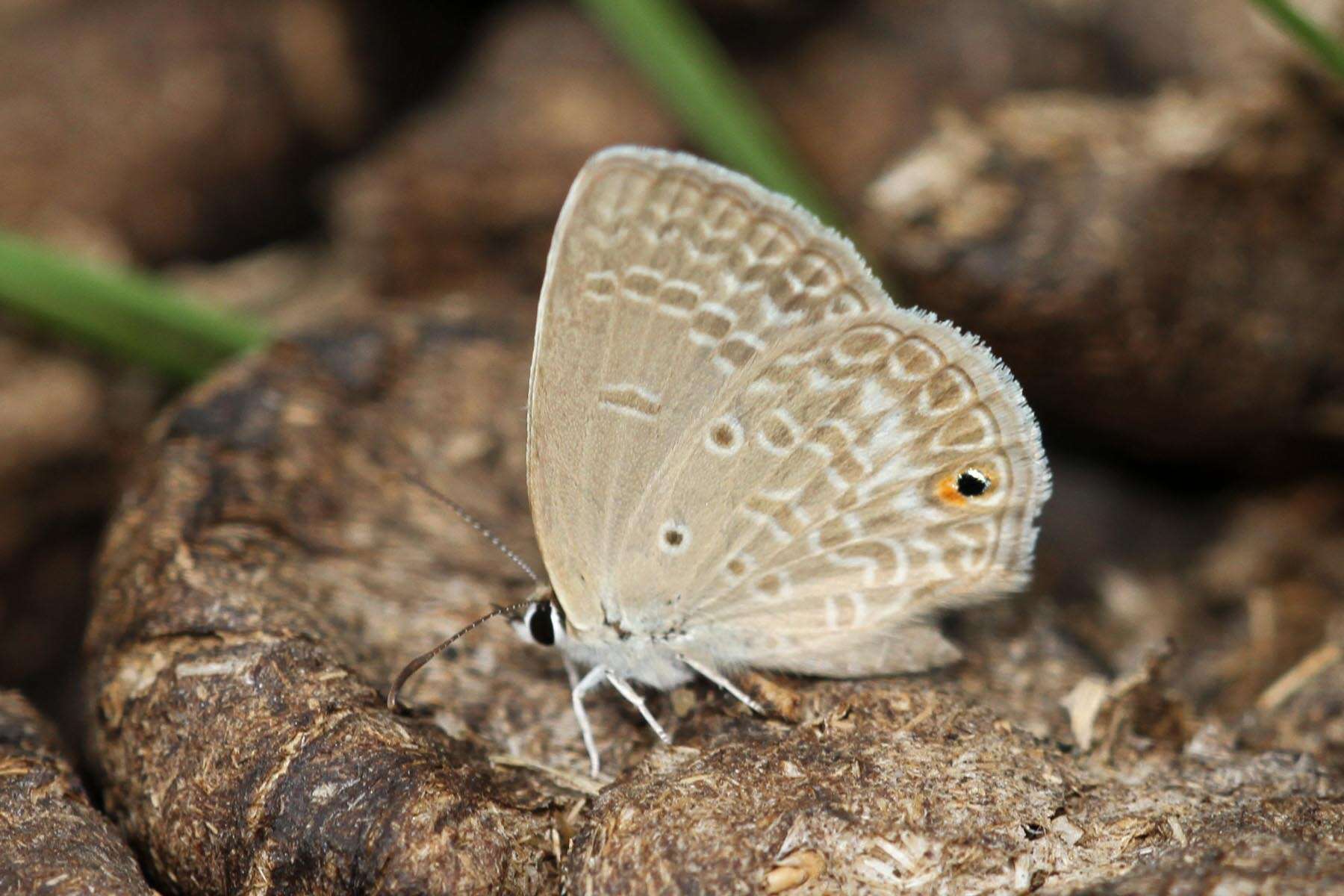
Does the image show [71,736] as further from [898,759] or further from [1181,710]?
[1181,710]

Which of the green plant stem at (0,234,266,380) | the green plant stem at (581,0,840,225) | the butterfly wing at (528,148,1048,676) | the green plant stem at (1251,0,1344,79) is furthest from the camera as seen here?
the green plant stem at (581,0,840,225)

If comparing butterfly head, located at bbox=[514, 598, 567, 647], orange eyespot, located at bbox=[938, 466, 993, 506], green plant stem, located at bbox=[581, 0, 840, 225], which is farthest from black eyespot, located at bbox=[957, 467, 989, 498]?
green plant stem, located at bbox=[581, 0, 840, 225]

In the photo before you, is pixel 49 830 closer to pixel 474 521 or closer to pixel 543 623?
pixel 543 623

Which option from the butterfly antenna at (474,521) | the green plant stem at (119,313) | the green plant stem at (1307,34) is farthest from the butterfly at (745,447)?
the green plant stem at (119,313)

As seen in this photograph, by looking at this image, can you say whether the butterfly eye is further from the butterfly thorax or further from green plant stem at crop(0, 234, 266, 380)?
green plant stem at crop(0, 234, 266, 380)

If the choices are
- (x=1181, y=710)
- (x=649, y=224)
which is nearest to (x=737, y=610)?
(x=649, y=224)

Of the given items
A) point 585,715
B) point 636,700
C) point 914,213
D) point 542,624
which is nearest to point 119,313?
point 542,624

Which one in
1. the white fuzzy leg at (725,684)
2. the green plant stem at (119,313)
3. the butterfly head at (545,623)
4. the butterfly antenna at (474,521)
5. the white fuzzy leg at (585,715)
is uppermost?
the green plant stem at (119,313)

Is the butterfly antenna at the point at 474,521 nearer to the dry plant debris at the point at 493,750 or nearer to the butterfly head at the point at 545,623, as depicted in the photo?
the dry plant debris at the point at 493,750
